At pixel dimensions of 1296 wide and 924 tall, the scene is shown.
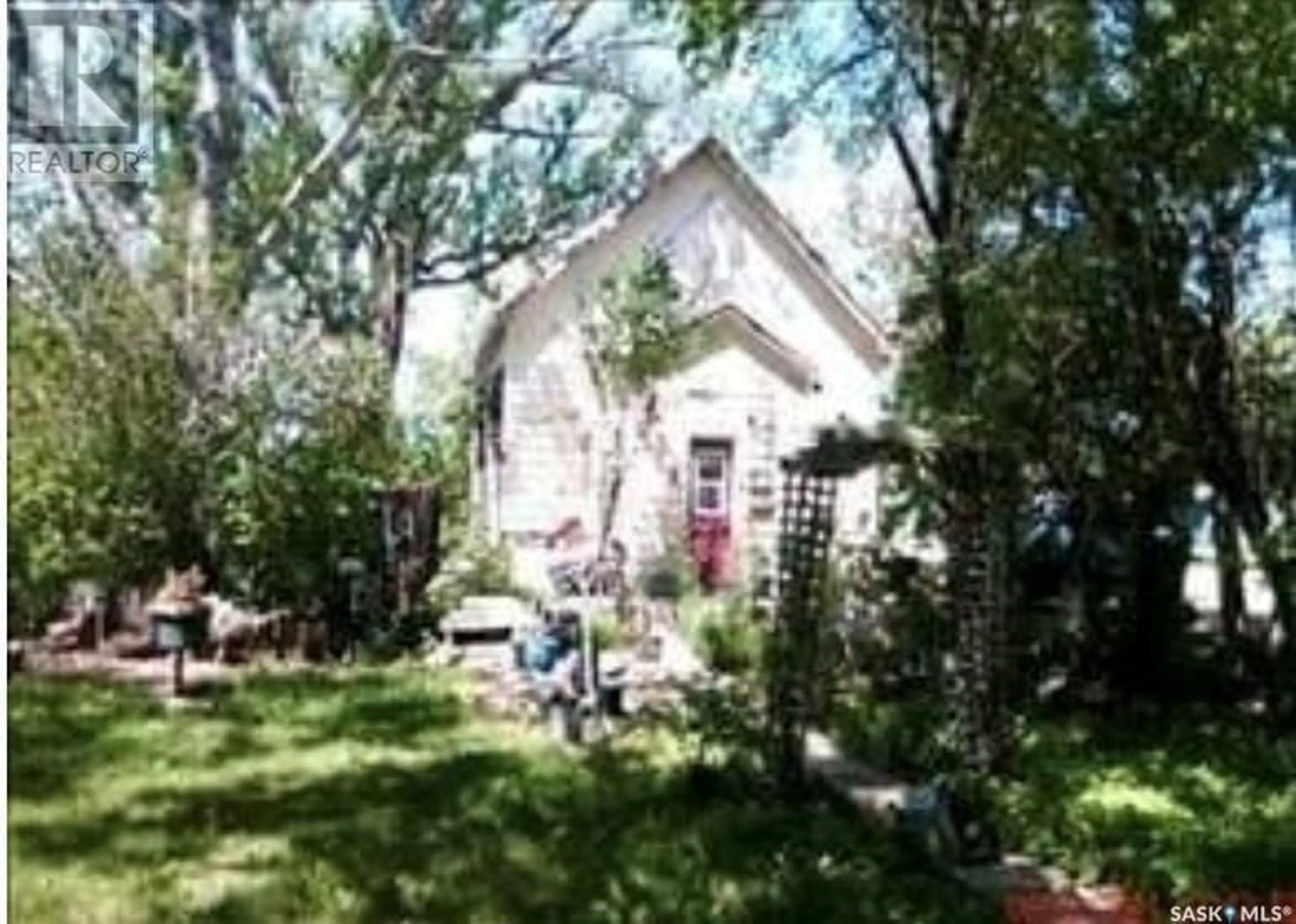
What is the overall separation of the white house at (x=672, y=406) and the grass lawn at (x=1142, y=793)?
12419mm

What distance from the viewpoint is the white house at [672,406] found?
2717 centimetres

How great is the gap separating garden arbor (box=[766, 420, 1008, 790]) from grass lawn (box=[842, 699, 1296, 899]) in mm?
390

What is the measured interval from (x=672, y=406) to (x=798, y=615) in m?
15.2

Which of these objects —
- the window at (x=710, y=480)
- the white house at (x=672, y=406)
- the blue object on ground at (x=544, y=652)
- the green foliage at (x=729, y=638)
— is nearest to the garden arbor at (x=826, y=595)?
the blue object on ground at (x=544, y=652)

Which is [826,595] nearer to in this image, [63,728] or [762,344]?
[63,728]

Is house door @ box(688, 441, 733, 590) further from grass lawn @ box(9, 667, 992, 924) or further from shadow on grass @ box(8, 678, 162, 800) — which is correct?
grass lawn @ box(9, 667, 992, 924)

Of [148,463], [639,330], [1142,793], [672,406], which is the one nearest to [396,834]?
[1142,793]

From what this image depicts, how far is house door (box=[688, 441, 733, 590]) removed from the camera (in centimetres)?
2725

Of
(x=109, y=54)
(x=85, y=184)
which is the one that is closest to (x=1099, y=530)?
(x=85, y=184)

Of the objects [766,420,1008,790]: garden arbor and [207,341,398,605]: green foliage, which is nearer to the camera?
[766,420,1008,790]: garden arbor

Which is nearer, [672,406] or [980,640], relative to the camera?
[980,640]

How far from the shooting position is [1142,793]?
458 inches

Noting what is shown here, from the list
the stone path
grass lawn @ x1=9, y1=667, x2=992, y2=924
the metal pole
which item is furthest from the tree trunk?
the stone path

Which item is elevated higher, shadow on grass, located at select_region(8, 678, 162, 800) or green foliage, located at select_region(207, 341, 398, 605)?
green foliage, located at select_region(207, 341, 398, 605)
